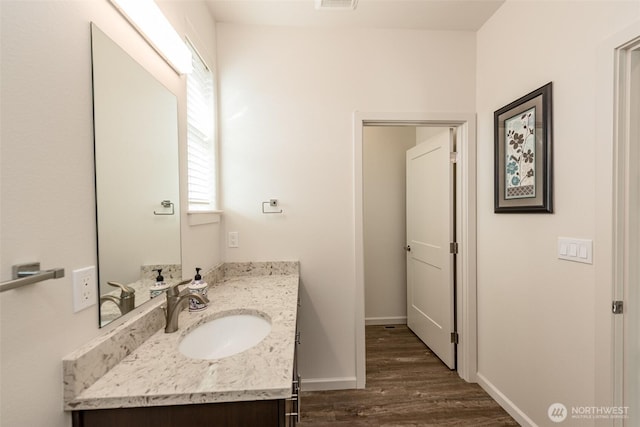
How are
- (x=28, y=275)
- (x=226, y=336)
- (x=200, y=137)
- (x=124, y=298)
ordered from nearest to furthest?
(x=28, y=275), (x=124, y=298), (x=226, y=336), (x=200, y=137)

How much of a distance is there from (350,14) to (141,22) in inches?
56.6

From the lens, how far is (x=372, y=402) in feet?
6.52

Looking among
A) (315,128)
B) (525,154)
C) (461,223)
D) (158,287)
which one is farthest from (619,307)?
(158,287)

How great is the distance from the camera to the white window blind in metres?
1.71

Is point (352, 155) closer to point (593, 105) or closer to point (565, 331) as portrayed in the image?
point (593, 105)

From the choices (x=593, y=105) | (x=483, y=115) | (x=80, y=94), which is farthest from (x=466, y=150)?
(x=80, y=94)

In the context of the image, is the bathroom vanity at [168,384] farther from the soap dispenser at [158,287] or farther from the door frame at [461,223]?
the door frame at [461,223]

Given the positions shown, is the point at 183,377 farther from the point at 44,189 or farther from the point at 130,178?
the point at 130,178

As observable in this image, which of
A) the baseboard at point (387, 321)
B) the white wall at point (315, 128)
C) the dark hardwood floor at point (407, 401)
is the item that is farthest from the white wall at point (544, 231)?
the baseboard at point (387, 321)

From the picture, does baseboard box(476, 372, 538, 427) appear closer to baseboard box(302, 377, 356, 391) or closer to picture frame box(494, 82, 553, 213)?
baseboard box(302, 377, 356, 391)

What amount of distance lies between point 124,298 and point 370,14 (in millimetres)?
2249

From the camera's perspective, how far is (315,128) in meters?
2.12

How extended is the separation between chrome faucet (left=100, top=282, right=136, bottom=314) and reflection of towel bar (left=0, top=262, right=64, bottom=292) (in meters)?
0.31

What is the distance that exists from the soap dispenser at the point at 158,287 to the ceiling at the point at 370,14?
1776mm
